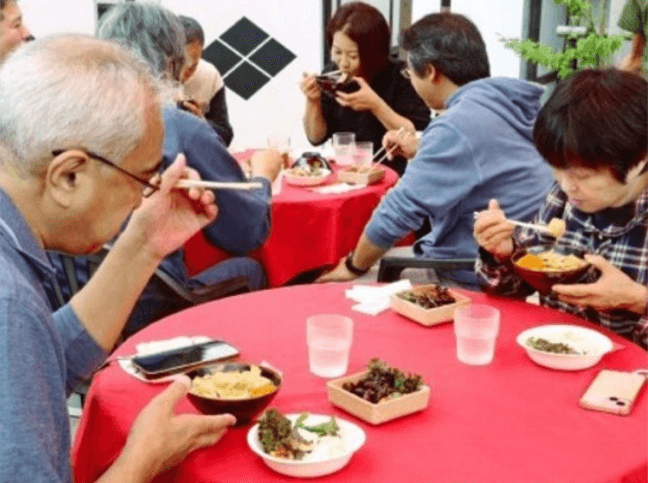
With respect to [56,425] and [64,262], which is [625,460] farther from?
[64,262]

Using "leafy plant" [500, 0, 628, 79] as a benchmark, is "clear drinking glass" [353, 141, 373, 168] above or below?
below

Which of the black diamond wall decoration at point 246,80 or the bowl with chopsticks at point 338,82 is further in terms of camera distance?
the black diamond wall decoration at point 246,80

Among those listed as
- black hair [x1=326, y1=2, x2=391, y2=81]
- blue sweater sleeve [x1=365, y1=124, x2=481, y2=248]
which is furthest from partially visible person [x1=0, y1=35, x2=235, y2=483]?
black hair [x1=326, y1=2, x2=391, y2=81]

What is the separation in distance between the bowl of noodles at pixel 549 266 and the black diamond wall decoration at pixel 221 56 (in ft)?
15.3

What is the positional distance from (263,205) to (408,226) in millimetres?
525

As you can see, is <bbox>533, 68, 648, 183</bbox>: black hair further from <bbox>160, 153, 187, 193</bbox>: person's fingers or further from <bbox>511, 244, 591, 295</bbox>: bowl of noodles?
<bbox>160, 153, 187, 193</bbox>: person's fingers

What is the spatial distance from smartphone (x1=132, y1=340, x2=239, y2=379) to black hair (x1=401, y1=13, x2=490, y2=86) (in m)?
1.60

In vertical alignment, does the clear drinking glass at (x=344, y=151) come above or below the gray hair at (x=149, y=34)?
below

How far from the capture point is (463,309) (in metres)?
1.98

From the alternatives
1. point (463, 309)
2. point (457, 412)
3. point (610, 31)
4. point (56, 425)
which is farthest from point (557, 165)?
point (610, 31)

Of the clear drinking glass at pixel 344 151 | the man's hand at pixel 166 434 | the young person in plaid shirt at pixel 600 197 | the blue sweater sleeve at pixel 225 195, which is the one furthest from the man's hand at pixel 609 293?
the clear drinking glass at pixel 344 151

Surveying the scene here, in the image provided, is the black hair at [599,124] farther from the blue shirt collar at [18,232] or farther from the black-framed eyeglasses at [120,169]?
the blue shirt collar at [18,232]

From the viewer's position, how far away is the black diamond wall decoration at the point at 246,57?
655cm

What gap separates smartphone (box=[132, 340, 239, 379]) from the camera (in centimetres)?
175
